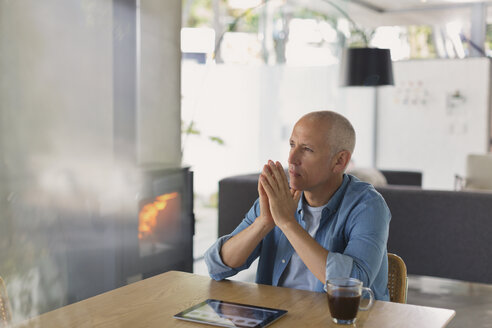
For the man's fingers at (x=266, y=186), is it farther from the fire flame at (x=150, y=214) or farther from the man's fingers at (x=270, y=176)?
the fire flame at (x=150, y=214)

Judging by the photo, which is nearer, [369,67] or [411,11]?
[369,67]

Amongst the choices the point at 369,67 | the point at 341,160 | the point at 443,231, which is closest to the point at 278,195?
the point at 341,160

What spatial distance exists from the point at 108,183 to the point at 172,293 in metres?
1.53

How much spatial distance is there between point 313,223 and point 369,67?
99.5 inches

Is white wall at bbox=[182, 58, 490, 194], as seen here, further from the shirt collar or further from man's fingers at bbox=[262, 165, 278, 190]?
man's fingers at bbox=[262, 165, 278, 190]

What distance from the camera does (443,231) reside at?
10.1 feet

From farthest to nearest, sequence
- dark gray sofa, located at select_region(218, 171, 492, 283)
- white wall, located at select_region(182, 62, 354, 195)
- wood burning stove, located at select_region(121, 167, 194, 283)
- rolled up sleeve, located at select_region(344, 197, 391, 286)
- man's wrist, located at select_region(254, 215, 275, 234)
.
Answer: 1. white wall, located at select_region(182, 62, 354, 195)
2. dark gray sofa, located at select_region(218, 171, 492, 283)
3. wood burning stove, located at select_region(121, 167, 194, 283)
4. man's wrist, located at select_region(254, 215, 275, 234)
5. rolled up sleeve, located at select_region(344, 197, 391, 286)

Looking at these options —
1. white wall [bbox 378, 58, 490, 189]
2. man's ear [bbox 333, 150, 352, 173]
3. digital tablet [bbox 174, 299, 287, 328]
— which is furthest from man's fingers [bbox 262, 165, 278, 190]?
white wall [bbox 378, 58, 490, 189]

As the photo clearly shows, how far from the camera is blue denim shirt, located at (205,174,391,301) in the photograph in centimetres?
139

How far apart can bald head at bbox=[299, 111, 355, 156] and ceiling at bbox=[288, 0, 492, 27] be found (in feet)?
14.9

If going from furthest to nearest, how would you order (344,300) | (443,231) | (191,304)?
(443,231), (191,304), (344,300)

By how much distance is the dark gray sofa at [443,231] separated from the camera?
3014 mm

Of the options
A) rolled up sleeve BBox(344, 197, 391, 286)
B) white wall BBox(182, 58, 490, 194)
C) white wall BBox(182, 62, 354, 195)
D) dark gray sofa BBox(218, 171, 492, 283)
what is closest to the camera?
Answer: rolled up sleeve BBox(344, 197, 391, 286)

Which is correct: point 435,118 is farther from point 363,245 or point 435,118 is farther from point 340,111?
point 363,245
